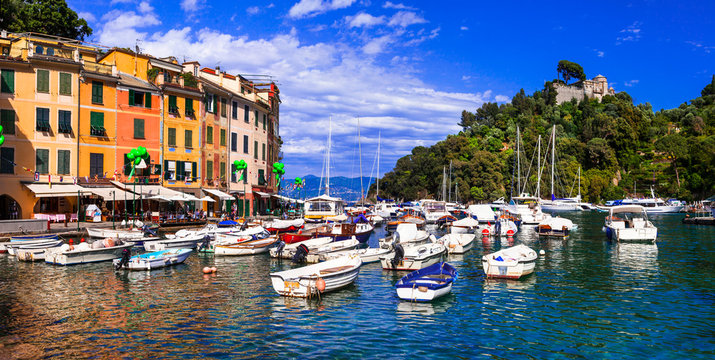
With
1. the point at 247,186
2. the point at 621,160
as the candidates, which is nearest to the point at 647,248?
the point at 247,186

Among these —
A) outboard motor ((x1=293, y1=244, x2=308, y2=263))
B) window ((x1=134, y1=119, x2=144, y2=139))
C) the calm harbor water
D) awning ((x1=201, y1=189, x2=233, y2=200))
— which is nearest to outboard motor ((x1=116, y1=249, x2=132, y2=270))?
the calm harbor water

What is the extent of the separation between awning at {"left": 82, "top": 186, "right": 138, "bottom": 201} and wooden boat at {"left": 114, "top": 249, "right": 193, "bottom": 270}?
50.9 ft

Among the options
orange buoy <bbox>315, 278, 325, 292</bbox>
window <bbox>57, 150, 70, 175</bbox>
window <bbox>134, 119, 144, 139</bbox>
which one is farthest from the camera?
window <bbox>134, 119, 144, 139</bbox>

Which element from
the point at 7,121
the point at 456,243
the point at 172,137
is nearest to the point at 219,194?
the point at 172,137

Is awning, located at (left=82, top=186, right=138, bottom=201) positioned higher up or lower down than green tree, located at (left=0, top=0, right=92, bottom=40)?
lower down

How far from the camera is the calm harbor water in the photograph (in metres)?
14.9

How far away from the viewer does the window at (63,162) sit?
4362 cm

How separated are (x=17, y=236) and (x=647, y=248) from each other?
4766 cm

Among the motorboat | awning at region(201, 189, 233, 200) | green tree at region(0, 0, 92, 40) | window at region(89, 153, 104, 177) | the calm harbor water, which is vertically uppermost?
green tree at region(0, 0, 92, 40)

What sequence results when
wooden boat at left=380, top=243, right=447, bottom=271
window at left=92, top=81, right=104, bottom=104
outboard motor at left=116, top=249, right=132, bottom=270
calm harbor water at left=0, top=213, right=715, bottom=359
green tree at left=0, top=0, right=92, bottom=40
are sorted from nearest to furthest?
calm harbor water at left=0, top=213, right=715, bottom=359, outboard motor at left=116, top=249, right=132, bottom=270, wooden boat at left=380, top=243, right=447, bottom=271, window at left=92, top=81, right=104, bottom=104, green tree at left=0, top=0, right=92, bottom=40

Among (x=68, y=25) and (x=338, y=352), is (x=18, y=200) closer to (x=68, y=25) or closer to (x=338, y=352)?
(x=68, y=25)

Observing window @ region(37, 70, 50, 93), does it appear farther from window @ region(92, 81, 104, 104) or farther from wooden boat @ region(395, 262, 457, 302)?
wooden boat @ region(395, 262, 457, 302)

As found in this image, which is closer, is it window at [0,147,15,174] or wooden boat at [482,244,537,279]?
wooden boat at [482,244,537,279]

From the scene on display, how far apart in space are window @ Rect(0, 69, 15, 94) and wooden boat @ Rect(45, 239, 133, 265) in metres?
19.7
